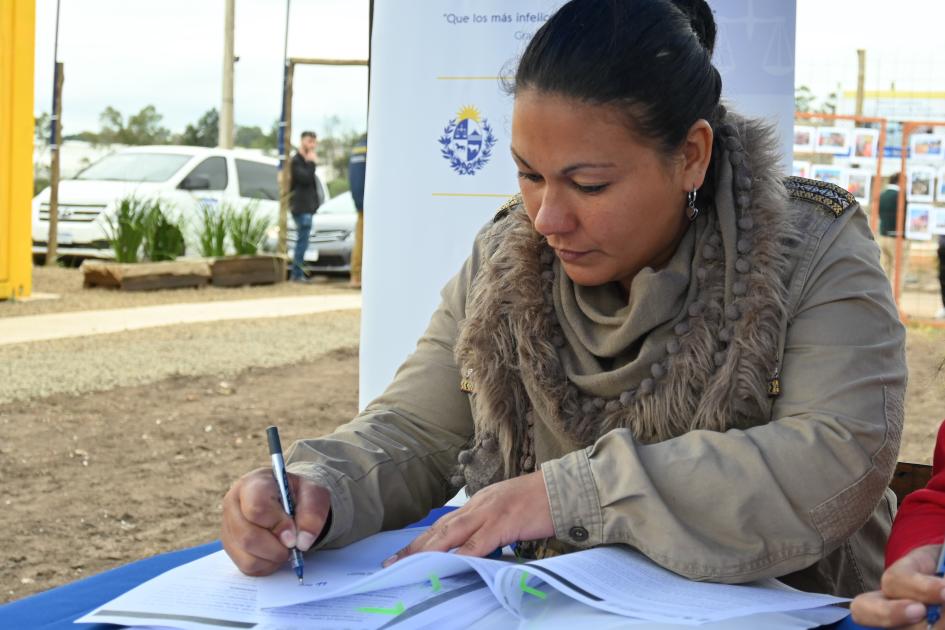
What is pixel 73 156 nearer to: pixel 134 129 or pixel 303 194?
pixel 134 129

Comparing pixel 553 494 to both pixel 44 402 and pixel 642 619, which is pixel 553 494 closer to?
pixel 642 619

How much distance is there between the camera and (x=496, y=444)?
1.91 meters

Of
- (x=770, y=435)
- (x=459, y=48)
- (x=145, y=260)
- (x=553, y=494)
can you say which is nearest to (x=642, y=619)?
(x=553, y=494)

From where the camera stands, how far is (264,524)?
1.58m

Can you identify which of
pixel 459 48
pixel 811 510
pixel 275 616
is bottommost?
pixel 275 616

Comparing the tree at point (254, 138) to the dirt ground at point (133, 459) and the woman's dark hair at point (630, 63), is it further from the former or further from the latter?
the woman's dark hair at point (630, 63)

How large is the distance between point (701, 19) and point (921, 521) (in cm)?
82

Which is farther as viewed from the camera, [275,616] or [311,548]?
[311,548]

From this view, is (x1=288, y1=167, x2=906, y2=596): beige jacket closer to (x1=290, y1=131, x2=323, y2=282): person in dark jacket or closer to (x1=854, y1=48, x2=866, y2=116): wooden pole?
(x1=854, y1=48, x2=866, y2=116): wooden pole

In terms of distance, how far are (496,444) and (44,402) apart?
5.33 meters

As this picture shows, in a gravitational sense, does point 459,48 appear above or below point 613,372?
above

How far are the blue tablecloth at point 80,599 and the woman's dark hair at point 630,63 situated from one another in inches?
29.5

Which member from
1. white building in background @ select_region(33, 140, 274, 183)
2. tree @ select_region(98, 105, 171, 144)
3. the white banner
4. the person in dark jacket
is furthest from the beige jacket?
tree @ select_region(98, 105, 171, 144)

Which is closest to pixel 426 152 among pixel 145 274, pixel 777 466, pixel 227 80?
pixel 777 466
